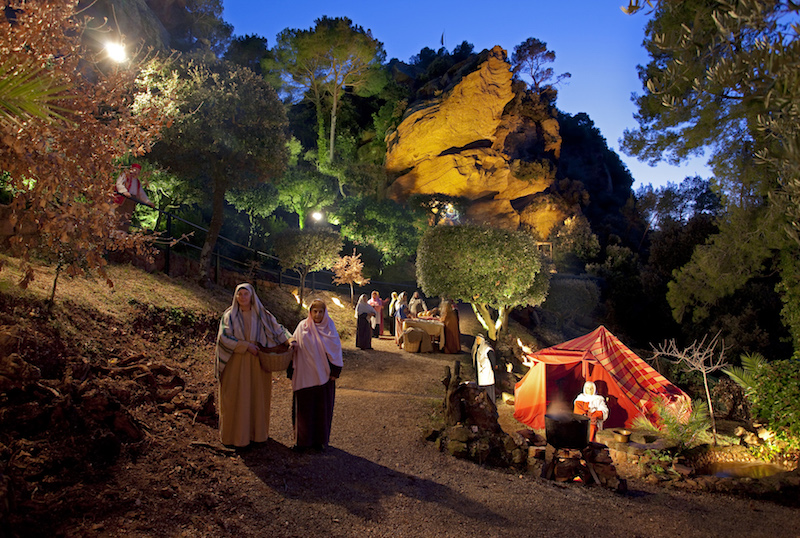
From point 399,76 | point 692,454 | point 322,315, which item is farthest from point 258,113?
point 399,76

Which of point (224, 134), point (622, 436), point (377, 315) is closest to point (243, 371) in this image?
point (622, 436)

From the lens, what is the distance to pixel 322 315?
18.0ft

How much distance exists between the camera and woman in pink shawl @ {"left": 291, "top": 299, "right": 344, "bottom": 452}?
5.29 metres

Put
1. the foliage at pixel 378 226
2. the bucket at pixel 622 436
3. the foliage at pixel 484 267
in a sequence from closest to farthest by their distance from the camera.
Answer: the bucket at pixel 622 436 < the foliage at pixel 484 267 < the foliage at pixel 378 226

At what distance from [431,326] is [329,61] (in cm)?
2171

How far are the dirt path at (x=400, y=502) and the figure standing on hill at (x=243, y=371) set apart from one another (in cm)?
28

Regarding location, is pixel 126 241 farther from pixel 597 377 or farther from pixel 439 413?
pixel 597 377

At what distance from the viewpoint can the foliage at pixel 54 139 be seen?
9.91 ft

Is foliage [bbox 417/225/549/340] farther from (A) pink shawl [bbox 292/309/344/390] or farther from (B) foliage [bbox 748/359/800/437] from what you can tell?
(A) pink shawl [bbox 292/309/344/390]

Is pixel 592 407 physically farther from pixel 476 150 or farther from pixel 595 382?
pixel 476 150

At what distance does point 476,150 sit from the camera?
99.5 feet

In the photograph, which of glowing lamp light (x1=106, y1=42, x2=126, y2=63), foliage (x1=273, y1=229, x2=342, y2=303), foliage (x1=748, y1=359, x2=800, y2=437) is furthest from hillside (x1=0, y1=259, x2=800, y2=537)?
foliage (x1=273, y1=229, x2=342, y2=303)

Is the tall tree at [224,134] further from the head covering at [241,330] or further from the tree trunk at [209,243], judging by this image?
the head covering at [241,330]

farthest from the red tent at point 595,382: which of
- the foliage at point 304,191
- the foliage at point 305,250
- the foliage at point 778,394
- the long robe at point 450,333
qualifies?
the foliage at point 304,191
